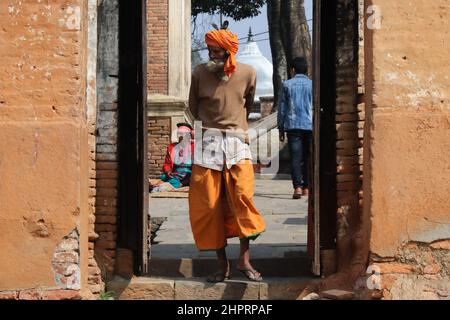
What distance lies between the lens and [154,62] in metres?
15.4

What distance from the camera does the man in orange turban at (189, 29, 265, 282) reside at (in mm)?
5297

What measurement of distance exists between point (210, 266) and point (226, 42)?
5.77 ft

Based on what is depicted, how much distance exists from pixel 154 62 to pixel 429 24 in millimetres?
11071

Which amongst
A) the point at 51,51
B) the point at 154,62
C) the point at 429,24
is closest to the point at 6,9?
the point at 51,51

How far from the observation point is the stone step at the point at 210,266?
5789 millimetres

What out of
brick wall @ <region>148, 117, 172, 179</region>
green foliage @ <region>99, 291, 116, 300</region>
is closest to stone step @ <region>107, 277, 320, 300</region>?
green foliage @ <region>99, 291, 116, 300</region>

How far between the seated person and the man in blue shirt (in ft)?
9.13

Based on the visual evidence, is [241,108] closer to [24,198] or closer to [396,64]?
[396,64]

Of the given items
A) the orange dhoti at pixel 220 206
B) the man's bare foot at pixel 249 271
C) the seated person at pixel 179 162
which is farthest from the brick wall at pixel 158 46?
the man's bare foot at pixel 249 271

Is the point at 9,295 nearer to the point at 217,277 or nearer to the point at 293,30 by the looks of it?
the point at 217,277

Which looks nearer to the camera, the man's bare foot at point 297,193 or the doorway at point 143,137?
the doorway at point 143,137

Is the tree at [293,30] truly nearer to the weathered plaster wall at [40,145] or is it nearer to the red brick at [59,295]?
the weathered plaster wall at [40,145]

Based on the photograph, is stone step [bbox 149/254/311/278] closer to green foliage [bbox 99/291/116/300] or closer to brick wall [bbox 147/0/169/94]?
green foliage [bbox 99/291/116/300]

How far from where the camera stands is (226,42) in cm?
531
